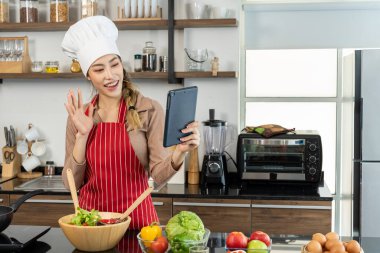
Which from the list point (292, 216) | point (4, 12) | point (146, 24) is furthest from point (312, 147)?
point (4, 12)

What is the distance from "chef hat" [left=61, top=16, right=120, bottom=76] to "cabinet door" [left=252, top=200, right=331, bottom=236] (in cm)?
150

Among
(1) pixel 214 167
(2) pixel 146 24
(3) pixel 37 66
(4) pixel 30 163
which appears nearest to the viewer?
(1) pixel 214 167

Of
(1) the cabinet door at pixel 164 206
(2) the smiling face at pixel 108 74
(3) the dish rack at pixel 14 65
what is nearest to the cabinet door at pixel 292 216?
(1) the cabinet door at pixel 164 206

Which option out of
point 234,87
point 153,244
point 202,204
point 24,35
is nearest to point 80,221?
point 153,244

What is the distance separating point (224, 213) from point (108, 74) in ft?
4.94

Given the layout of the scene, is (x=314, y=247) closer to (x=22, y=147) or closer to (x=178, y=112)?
(x=178, y=112)

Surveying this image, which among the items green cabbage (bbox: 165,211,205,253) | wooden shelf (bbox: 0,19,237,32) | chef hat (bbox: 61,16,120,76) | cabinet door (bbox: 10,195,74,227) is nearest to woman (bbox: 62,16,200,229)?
chef hat (bbox: 61,16,120,76)

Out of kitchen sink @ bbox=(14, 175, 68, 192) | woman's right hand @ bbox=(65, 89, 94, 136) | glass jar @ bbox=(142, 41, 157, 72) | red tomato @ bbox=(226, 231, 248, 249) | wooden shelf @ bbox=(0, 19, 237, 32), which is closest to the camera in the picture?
red tomato @ bbox=(226, 231, 248, 249)

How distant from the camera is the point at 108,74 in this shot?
241 centimetres

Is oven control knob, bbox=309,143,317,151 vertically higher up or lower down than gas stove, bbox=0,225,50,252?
higher up

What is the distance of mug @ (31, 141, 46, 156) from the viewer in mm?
4324

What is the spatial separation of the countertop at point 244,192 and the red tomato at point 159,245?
67.5 inches

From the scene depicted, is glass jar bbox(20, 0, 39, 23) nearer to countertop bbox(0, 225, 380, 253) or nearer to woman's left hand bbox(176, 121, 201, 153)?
countertop bbox(0, 225, 380, 253)

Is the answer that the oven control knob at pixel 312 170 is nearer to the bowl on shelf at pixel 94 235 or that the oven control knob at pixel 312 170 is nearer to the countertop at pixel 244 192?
the countertop at pixel 244 192
